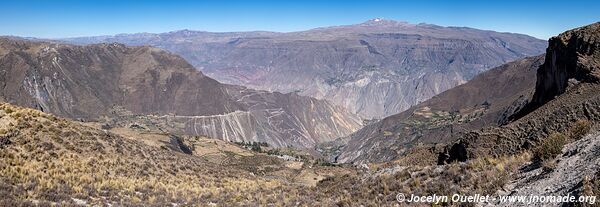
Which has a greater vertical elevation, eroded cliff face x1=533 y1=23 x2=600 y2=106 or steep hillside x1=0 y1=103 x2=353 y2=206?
eroded cliff face x1=533 y1=23 x2=600 y2=106

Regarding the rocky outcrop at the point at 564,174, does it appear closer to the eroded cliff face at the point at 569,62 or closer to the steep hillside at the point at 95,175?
the steep hillside at the point at 95,175

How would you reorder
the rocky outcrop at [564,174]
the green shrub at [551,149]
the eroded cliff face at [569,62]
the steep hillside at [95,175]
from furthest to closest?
1. the eroded cliff face at [569,62]
2. the steep hillside at [95,175]
3. the green shrub at [551,149]
4. the rocky outcrop at [564,174]

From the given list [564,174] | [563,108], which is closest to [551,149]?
[564,174]

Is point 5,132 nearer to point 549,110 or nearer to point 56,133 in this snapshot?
point 56,133

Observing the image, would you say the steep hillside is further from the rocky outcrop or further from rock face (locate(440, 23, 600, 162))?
rock face (locate(440, 23, 600, 162))

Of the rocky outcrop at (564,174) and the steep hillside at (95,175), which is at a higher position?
the rocky outcrop at (564,174)

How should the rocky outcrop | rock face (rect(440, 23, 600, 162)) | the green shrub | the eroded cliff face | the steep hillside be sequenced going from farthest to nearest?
the eroded cliff face → rock face (rect(440, 23, 600, 162)) → the steep hillside → the green shrub → the rocky outcrop

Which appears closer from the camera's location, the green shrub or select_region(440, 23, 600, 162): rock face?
the green shrub

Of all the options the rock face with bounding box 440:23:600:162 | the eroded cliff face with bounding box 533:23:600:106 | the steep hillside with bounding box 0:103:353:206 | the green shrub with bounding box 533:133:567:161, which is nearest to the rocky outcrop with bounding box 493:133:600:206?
the green shrub with bounding box 533:133:567:161

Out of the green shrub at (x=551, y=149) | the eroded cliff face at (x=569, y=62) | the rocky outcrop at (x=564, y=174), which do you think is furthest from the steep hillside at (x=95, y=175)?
the eroded cliff face at (x=569, y=62)

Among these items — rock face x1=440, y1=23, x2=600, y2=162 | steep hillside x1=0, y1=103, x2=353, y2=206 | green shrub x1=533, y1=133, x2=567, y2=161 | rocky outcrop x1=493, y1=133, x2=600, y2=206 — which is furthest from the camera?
rock face x1=440, y1=23, x2=600, y2=162

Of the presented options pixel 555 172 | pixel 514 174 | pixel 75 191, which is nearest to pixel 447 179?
pixel 514 174
